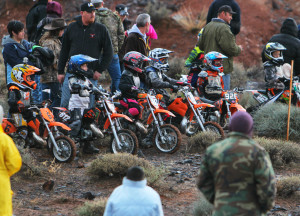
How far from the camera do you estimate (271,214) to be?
726 centimetres

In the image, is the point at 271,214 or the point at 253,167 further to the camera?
the point at 271,214

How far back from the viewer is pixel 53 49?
11.2 m

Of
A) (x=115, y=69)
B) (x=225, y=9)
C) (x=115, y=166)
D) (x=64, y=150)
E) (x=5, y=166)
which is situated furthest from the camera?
(x=115, y=69)

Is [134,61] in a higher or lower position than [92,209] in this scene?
higher

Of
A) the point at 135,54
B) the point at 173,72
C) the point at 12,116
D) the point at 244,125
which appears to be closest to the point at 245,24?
the point at 173,72

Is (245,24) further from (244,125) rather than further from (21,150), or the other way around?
(244,125)

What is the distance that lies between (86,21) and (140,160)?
2.93 m

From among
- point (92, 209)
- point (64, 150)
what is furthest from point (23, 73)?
point (92, 209)

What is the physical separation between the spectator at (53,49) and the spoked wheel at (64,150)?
7.32 ft

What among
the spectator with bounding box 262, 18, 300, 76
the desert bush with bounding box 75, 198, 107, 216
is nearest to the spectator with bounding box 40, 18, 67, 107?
the spectator with bounding box 262, 18, 300, 76

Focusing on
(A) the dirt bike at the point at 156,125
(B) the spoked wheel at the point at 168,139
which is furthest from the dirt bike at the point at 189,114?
(B) the spoked wheel at the point at 168,139

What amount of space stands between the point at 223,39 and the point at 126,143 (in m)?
3.65

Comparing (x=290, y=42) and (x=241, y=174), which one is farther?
(x=290, y=42)

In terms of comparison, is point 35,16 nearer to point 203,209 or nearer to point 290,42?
point 290,42
